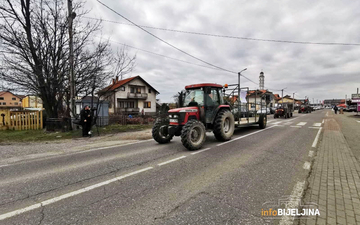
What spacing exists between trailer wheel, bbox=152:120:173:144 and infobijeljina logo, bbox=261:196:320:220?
203 inches

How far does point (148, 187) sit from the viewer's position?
11.6 ft

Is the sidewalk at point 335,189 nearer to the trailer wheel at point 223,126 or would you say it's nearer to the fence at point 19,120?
the trailer wheel at point 223,126

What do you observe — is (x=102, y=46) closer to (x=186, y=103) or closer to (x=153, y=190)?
(x=186, y=103)

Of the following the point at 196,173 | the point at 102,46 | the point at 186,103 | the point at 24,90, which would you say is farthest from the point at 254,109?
the point at 24,90

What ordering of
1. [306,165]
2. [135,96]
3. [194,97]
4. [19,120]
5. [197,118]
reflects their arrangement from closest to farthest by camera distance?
[306,165], [197,118], [194,97], [19,120], [135,96]

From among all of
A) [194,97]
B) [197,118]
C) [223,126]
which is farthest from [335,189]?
[194,97]

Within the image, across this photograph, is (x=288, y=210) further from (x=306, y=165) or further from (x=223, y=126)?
(x=223, y=126)

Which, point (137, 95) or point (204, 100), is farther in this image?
point (137, 95)

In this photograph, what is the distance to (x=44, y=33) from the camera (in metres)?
10.6

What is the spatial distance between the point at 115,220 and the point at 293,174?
12.7 feet

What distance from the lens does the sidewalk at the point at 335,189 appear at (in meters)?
2.54

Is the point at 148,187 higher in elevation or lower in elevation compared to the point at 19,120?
lower

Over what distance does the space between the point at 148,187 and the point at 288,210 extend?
2386 millimetres

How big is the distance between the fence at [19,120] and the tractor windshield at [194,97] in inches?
459
